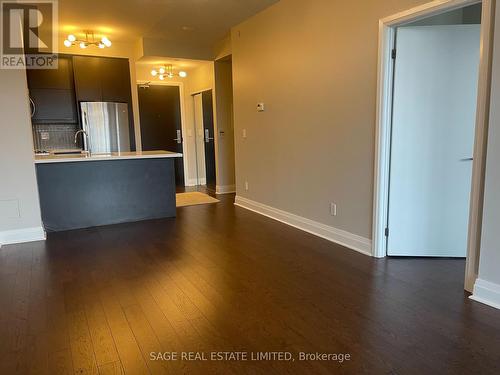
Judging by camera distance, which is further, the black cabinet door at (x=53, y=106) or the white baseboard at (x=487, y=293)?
the black cabinet door at (x=53, y=106)

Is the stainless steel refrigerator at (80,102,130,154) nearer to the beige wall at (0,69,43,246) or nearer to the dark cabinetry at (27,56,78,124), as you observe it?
the dark cabinetry at (27,56,78,124)

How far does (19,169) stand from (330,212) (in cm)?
350

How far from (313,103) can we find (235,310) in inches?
99.0

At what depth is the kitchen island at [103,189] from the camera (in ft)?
14.7

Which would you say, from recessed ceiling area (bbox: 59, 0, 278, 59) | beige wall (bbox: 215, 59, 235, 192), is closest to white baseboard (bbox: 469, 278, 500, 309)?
recessed ceiling area (bbox: 59, 0, 278, 59)

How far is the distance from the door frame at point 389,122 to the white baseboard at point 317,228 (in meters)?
0.18

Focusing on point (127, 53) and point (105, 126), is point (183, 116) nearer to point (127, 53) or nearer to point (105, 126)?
point (127, 53)

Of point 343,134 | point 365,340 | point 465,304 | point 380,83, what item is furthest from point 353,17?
point 365,340

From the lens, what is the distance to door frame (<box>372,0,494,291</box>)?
2369mm

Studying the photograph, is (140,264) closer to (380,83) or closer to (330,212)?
(330,212)

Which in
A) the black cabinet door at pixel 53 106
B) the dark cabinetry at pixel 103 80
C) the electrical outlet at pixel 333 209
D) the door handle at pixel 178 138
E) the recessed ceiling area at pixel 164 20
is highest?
the recessed ceiling area at pixel 164 20

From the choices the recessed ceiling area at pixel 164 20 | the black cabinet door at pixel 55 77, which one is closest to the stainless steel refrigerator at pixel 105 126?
the black cabinet door at pixel 55 77

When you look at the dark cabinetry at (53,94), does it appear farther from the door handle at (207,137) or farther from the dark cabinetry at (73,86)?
the door handle at (207,137)

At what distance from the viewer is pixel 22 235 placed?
13.6ft
